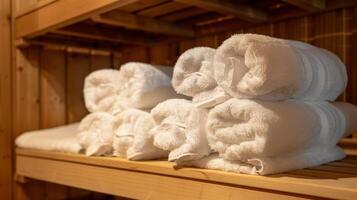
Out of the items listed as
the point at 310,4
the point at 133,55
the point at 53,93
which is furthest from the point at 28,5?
the point at 310,4

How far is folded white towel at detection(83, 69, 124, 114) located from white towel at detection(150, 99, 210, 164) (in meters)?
0.23

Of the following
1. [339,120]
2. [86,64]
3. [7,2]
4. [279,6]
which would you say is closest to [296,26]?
[279,6]

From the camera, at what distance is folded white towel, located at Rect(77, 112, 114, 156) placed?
984 millimetres

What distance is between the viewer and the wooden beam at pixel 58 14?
0.91m

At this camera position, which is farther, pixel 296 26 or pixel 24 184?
pixel 24 184

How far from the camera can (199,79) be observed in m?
0.78

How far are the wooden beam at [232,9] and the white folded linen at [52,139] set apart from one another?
0.50 metres

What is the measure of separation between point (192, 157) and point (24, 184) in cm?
86

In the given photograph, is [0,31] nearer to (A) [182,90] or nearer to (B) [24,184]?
(B) [24,184]

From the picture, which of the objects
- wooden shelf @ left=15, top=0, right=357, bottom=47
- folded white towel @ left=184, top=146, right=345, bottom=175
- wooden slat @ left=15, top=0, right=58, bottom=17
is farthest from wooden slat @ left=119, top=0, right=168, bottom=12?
folded white towel @ left=184, top=146, right=345, bottom=175

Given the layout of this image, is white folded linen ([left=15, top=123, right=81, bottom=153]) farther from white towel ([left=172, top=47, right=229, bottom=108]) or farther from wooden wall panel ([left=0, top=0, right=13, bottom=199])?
white towel ([left=172, top=47, right=229, bottom=108])

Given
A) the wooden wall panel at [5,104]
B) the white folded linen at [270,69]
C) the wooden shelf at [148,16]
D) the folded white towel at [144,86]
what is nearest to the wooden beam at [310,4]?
the wooden shelf at [148,16]

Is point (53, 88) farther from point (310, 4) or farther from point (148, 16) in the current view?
point (310, 4)

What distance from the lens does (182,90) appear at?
0.80m
